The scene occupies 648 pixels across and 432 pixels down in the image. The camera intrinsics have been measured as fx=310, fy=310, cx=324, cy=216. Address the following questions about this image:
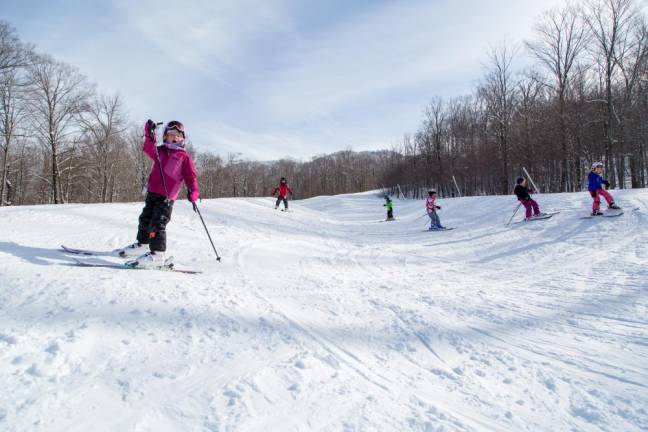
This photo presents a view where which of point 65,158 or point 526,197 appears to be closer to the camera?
point 526,197

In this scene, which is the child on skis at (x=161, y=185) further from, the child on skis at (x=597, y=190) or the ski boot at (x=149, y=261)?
the child on skis at (x=597, y=190)

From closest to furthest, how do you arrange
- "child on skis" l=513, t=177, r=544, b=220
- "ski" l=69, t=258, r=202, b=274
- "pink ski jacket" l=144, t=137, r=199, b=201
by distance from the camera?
1. "ski" l=69, t=258, r=202, b=274
2. "pink ski jacket" l=144, t=137, r=199, b=201
3. "child on skis" l=513, t=177, r=544, b=220

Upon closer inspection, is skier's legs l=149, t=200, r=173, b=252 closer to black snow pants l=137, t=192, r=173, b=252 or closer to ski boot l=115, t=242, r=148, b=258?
black snow pants l=137, t=192, r=173, b=252

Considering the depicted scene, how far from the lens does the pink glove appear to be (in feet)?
15.6

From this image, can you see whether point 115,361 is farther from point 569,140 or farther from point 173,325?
point 569,140

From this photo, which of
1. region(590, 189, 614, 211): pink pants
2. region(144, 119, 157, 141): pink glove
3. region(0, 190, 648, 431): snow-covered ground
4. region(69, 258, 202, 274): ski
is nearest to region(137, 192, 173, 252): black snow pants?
region(69, 258, 202, 274): ski

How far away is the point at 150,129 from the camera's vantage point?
15.7 feet

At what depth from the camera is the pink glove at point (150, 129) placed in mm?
4750

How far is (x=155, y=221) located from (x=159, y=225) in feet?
0.29

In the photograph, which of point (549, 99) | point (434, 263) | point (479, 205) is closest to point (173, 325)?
point (434, 263)

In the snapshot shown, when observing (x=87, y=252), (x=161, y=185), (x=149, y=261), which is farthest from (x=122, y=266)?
(x=161, y=185)

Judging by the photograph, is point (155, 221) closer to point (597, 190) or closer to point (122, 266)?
point (122, 266)

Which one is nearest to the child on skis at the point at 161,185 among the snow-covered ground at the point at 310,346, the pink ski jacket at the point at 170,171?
the pink ski jacket at the point at 170,171

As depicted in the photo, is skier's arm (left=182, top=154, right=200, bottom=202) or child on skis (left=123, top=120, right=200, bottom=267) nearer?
child on skis (left=123, top=120, right=200, bottom=267)
